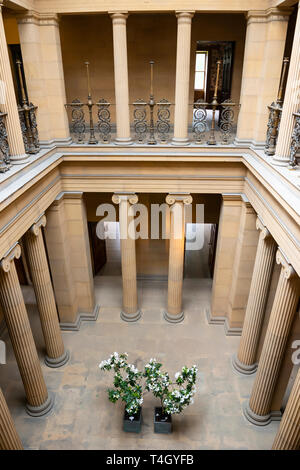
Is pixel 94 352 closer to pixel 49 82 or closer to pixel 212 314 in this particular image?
pixel 212 314

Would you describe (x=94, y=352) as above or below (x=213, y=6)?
below

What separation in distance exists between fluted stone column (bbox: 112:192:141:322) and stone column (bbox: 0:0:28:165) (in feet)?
9.16

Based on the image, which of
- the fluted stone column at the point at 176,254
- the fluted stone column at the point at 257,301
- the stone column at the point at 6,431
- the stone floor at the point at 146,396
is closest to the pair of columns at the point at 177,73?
the fluted stone column at the point at 176,254

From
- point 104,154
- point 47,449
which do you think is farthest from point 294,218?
point 47,449

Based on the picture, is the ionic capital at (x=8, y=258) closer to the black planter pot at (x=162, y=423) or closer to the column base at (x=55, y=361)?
the column base at (x=55, y=361)

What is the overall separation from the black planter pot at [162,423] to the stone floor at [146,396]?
133mm

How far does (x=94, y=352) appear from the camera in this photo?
8.77 metres

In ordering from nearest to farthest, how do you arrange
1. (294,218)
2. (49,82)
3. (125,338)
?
1. (294,218)
2. (49,82)
3. (125,338)

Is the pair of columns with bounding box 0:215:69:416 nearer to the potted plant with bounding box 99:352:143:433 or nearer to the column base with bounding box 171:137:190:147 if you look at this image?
the potted plant with bounding box 99:352:143:433

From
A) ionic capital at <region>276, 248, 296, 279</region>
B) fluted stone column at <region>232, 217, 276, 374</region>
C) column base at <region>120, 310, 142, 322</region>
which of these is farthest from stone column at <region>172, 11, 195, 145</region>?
column base at <region>120, 310, 142, 322</region>

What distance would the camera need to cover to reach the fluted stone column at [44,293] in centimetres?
679

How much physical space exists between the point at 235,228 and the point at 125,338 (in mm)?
4091

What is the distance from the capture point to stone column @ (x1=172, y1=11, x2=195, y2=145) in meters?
6.76

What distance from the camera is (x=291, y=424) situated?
527 cm
